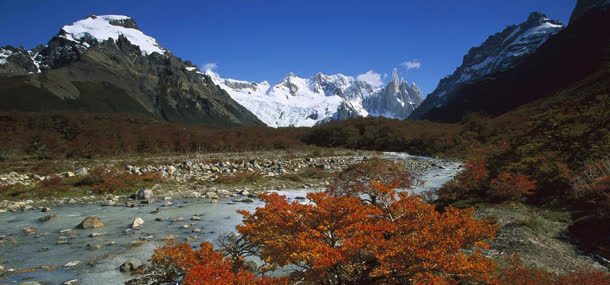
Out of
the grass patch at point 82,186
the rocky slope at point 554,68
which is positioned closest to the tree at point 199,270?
the grass patch at point 82,186

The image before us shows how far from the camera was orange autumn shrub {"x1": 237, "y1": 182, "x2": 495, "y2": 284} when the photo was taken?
21.5 feet

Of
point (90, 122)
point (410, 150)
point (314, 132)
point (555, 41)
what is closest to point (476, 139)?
point (410, 150)

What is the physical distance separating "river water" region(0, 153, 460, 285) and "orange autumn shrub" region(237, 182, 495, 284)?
19.4 ft

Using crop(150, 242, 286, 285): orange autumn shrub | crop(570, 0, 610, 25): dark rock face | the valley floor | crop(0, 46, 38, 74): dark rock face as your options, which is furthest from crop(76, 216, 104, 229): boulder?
crop(0, 46, 38, 74): dark rock face

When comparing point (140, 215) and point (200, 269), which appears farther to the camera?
point (140, 215)

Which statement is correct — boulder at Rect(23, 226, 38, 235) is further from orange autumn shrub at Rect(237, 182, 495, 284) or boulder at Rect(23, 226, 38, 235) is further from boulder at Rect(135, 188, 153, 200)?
orange autumn shrub at Rect(237, 182, 495, 284)

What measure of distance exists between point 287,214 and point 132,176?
24329mm

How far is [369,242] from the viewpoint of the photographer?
263 inches

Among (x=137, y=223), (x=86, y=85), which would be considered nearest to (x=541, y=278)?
(x=137, y=223)

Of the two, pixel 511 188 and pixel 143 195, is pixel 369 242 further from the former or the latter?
pixel 143 195

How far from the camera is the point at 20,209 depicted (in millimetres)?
20188

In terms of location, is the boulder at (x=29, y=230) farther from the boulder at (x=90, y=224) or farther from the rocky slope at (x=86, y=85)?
the rocky slope at (x=86, y=85)

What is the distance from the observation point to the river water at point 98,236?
36.5 ft

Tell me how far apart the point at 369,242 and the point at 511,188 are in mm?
14816
